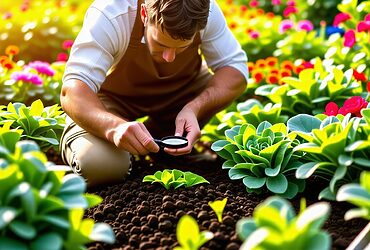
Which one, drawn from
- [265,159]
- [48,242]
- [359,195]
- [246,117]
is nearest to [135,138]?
[265,159]

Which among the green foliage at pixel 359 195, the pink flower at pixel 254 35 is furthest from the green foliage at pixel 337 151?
the pink flower at pixel 254 35

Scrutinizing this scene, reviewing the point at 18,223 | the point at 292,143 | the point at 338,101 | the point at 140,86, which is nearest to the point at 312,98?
the point at 338,101

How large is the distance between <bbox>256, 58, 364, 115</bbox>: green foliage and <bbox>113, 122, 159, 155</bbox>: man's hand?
988mm

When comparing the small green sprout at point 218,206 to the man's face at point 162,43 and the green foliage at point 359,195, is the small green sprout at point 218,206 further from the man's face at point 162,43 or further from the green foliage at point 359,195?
the man's face at point 162,43

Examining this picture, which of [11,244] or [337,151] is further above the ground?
[11,244]

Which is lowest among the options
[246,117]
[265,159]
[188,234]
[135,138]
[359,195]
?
[246,117]

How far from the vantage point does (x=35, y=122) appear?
2953mm

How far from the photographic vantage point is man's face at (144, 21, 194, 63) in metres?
2.73

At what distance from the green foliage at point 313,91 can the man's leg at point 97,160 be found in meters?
0.94

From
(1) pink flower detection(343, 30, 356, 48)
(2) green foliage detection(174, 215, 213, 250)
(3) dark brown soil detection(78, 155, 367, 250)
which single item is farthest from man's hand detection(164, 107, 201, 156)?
(1) pink flower detection(343, 30, 356, 48)

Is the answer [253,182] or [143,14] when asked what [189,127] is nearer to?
[253,182]

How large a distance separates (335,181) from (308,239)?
0.70m

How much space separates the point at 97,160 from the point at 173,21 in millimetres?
712

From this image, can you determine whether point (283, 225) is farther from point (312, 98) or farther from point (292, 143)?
point (312, 98)
